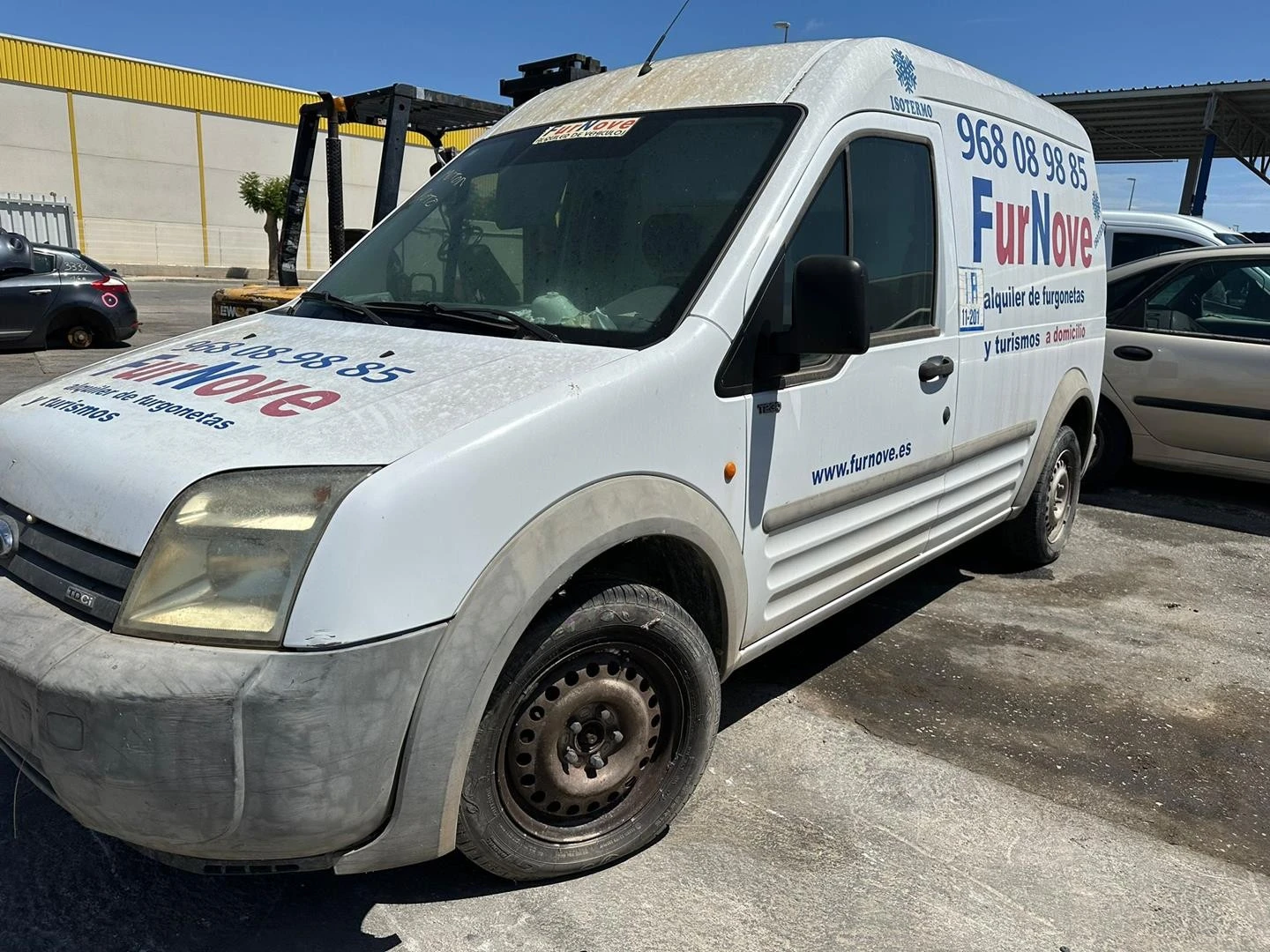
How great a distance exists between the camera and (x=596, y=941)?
2281 millimetres

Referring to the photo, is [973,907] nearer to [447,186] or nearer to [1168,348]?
[447,186]

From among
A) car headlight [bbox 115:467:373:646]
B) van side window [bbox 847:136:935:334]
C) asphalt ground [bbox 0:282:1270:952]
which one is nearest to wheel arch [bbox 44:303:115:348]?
asphalt ground [bbox 0:282:1270:952]

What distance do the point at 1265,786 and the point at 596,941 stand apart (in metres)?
2.28

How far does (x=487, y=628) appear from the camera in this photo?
6.58ft

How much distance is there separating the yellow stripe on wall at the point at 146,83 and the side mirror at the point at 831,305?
3419cm

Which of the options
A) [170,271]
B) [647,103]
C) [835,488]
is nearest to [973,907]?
[835,488]

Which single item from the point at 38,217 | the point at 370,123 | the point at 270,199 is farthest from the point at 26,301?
the point at 270,199

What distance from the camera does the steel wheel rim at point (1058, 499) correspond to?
4.93 meters

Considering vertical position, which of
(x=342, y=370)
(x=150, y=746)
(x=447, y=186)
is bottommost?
(x=150, y=746)

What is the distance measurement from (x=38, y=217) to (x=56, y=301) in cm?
1956

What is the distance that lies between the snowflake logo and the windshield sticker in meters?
0.92

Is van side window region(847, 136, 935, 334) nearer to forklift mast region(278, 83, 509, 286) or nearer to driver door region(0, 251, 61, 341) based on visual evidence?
forklift mast region(278, 83, 509, 286)

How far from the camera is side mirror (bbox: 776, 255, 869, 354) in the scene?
2461mm

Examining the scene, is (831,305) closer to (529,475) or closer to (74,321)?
(529,475)
